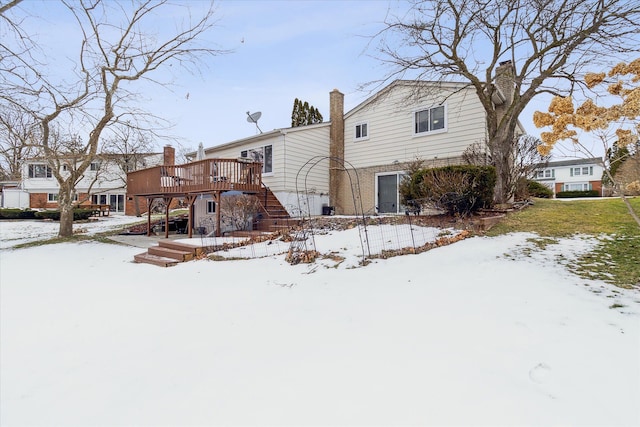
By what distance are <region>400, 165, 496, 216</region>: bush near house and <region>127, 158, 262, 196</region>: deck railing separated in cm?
616

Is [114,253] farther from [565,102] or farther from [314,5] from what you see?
[565,102]

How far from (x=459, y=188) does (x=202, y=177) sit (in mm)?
8430

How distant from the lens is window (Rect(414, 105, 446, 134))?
41.1 ft

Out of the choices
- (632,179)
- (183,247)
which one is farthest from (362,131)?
(632,179)

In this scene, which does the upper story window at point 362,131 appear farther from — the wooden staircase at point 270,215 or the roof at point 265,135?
the wooden staircase at point 270,215

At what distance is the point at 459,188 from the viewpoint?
337 inches

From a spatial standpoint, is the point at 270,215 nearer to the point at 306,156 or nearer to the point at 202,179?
the point at 202,179

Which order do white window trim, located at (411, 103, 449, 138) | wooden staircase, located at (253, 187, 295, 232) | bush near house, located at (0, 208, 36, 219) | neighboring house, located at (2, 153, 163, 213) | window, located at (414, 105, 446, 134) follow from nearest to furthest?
1. wooden staircase, located at (253, 187, 295, 232)
2. white window trim, located at (411, 103, 449, 138)
3. window, located at (414, 105, 446, 134)
4. bush near house, located at (0, 208, 36, 219)
5. neighboring house, located at (2, 153, 163, 213)

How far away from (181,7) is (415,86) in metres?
9.22

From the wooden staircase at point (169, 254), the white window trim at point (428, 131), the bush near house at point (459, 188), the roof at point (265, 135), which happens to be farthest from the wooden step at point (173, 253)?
the white window trim at point (428, 131)

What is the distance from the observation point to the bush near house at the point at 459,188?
858cm

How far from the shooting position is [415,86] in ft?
40.0

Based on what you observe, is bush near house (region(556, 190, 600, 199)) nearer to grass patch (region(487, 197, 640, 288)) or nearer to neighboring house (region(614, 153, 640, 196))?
neighboring house (region(614, 153, 640, 196))

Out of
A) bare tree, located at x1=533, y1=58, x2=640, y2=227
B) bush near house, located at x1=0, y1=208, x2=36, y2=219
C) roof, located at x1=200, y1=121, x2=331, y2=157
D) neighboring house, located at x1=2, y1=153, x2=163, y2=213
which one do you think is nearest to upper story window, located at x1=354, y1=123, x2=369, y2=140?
roof, located at x1=200, y1=121, x2=331, y2=157
